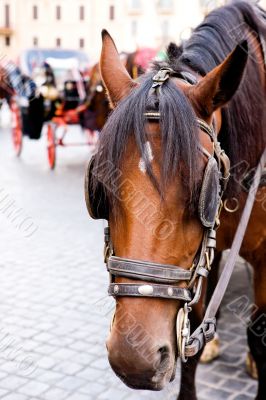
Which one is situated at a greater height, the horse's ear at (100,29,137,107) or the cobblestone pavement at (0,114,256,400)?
the horse's ear at (100,29,137,107)

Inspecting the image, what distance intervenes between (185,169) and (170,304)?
0.39 metres

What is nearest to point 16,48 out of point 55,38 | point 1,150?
point 55,38

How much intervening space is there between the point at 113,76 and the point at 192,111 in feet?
1.19

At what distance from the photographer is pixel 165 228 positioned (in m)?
1.57

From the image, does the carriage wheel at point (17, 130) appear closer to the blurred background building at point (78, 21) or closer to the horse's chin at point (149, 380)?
the horse's chin at point (149, 380)

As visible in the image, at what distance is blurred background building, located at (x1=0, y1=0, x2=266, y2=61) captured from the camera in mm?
51344

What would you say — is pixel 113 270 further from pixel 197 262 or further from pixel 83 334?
pixel 83 334

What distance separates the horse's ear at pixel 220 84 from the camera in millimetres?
1646

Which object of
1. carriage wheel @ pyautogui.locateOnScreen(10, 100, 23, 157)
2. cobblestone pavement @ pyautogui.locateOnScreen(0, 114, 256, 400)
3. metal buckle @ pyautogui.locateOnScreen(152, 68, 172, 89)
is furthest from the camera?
carriage wheel @ pyautogui.locateOnScreen(10, 100, 23, 157)

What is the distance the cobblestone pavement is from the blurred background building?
4646 centimetres

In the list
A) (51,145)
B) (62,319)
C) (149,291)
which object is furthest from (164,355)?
(51,145)

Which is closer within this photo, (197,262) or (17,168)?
(197,262)

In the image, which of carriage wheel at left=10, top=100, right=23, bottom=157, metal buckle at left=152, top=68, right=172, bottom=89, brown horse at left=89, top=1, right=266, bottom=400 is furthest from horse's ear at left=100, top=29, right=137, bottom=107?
carriage wheel at left=10, top=100, right=23, bottom=157

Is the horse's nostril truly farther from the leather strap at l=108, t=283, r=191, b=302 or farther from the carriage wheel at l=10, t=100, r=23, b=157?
the carriage wheel at l=10, t=100, r=23, b=157
